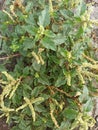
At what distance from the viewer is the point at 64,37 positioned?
1.89 metres

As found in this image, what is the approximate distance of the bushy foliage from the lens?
1.85 meters

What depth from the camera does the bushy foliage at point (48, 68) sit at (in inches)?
73.0

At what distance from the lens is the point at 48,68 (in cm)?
200

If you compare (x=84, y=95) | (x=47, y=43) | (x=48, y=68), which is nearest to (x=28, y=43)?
(x=47, y=43)

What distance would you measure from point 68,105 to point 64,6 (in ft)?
2.02

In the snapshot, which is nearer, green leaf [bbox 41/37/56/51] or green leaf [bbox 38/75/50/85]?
green leaf [bbox 41/37/56/51]

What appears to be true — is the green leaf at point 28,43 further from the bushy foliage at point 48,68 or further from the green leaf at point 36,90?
the green leaf at point 36,90

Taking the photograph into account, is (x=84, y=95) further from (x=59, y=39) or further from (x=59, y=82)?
(x=59, y=39)

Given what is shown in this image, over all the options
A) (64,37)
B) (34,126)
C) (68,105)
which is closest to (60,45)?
(64,37)

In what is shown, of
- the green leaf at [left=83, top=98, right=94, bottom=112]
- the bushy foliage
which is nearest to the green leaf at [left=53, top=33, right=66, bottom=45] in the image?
the bushy foliage

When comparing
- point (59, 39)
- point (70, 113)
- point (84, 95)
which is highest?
point (59, 39)

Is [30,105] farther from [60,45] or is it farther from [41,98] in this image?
[60,45]

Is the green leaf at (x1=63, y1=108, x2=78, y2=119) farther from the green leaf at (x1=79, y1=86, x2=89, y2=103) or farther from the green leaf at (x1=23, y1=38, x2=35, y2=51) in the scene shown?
the green leaf at (x1=23, y1=38, x2=35, y2=51)

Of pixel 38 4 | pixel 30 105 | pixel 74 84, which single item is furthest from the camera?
pixel 38 4
